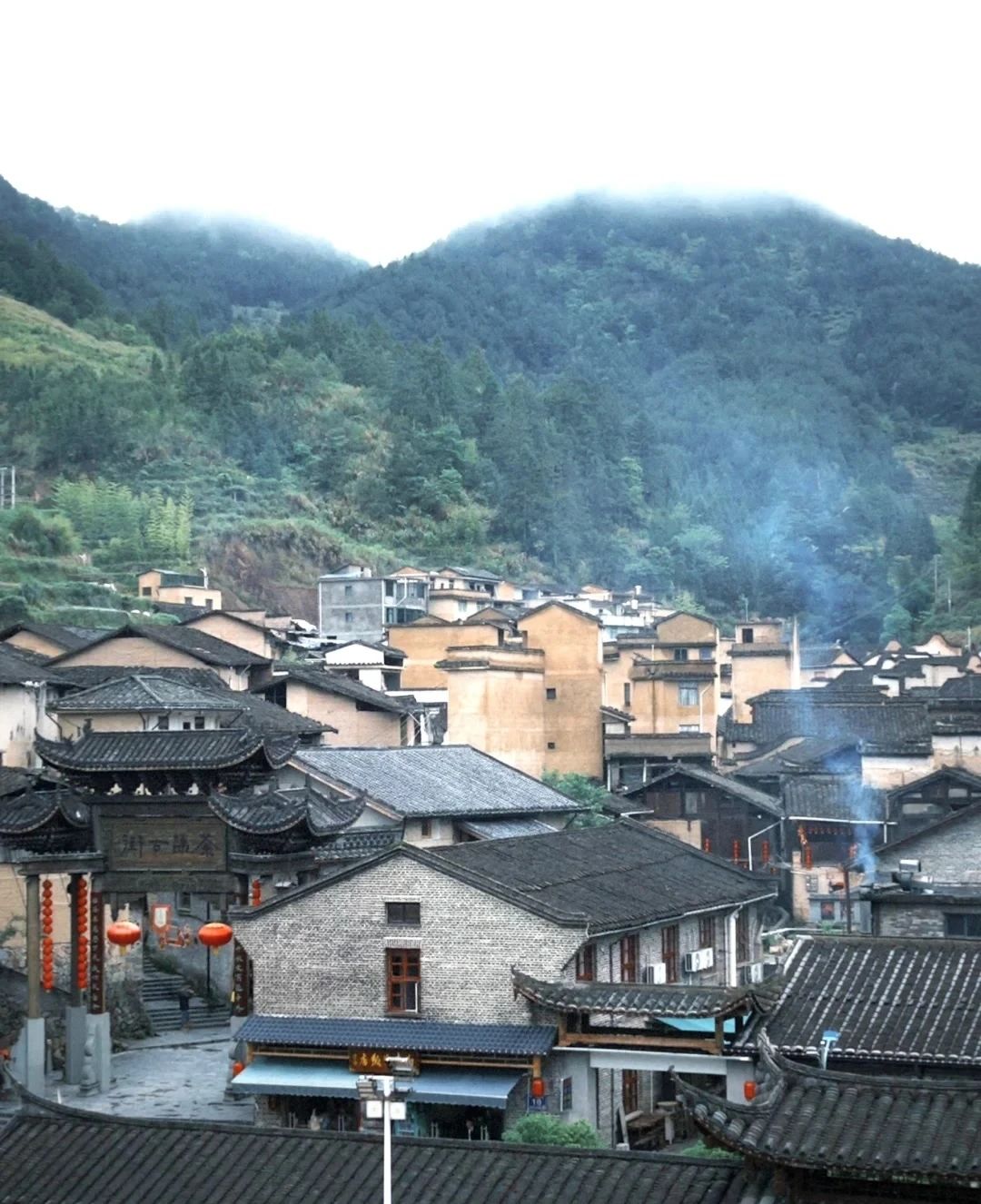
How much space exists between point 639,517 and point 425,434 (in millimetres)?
23640

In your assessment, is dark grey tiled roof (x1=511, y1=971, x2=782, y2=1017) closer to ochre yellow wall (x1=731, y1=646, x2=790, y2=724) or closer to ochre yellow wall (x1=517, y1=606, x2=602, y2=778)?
ochre yellow wall (x1=517, y1=606, x2=602, y2=778)

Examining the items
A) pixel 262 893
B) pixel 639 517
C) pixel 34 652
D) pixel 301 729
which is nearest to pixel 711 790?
pixel 301 729

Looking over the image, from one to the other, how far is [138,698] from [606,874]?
10290mm

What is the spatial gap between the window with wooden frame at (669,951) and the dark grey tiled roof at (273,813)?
612 centimetres

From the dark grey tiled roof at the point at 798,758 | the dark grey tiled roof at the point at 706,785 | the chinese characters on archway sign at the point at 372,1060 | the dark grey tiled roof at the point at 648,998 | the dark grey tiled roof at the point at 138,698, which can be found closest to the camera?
the dark grey tiled roof at the point at 648,998

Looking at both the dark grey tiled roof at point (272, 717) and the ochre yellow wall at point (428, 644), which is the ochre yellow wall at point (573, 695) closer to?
the ochre yellow wall at point (428, 644)

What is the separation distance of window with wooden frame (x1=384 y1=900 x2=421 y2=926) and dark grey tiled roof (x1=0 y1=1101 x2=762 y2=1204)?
10.5 m

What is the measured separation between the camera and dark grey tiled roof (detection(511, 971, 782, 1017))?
27.2 meters

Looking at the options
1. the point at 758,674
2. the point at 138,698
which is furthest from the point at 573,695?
the point at 138,698

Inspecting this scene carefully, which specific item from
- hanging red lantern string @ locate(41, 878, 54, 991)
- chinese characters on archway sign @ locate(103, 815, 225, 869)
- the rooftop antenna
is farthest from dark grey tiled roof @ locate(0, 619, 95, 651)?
the rooftop antenna

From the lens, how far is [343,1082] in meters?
30.5

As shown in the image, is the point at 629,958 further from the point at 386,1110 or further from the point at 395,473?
the point at 395,473

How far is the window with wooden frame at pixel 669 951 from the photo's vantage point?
3578cm

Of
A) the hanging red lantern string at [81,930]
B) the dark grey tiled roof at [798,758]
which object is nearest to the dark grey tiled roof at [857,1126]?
the hanging red lantern string at [81,930]
